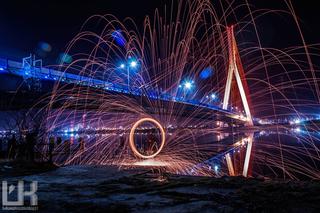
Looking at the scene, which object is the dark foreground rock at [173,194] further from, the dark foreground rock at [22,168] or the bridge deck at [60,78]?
the bridge deck at [60,78]

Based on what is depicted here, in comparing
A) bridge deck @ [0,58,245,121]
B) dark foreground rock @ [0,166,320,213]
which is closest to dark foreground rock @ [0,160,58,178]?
dark foreground rock @ [0,166,320,213]

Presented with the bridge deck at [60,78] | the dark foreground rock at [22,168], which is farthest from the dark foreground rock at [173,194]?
the bridge deck at [60,78]

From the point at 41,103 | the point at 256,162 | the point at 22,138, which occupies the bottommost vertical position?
the point at 256,162

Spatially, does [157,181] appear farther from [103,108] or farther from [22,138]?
[103,108]

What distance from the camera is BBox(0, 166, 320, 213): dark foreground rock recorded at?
6.38 m

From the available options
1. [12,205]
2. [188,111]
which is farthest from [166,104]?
[12,205]

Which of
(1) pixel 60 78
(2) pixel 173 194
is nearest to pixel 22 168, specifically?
(2) pixel 173 194

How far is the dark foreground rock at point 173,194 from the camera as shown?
6383mm

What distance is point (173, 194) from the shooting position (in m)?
7.66

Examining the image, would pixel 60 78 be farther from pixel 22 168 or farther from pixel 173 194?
pixel 173 194

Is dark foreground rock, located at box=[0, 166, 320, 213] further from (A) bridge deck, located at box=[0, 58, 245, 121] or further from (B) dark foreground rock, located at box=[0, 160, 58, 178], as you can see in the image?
(A) bridge deck, located at box=[0, 58, 245, 121]

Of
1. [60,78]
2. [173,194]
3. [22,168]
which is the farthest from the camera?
[60,78]

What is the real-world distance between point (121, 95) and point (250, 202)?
4029 cm

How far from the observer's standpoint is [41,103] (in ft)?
126
